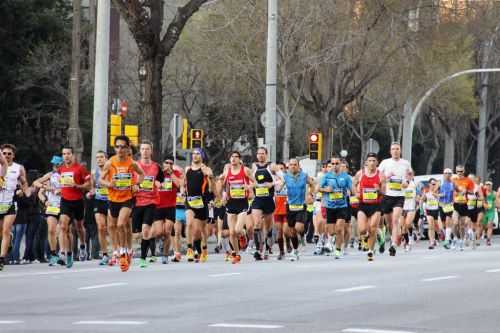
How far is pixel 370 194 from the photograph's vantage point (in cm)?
2555

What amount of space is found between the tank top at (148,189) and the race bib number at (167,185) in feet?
6.83

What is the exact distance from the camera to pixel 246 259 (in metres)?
26.1

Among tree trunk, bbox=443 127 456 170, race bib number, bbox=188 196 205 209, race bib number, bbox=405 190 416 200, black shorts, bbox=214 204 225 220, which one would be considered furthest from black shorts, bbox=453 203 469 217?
tree trunk, bbox=443 127 456 170

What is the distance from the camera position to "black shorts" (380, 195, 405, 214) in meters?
26.3

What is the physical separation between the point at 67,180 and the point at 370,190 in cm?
563

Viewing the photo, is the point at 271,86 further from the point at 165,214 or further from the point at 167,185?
the point at 165,214

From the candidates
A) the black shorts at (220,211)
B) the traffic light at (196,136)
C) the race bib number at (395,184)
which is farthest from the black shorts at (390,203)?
the traffic light at (196,136)

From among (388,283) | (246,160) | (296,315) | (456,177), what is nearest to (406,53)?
(456,177)

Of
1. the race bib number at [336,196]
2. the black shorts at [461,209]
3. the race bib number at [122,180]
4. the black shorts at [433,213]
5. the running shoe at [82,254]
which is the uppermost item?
the race bib number at [122,180]

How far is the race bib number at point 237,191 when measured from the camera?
24.3m

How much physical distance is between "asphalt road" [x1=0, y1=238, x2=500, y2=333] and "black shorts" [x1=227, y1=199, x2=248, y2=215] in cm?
216

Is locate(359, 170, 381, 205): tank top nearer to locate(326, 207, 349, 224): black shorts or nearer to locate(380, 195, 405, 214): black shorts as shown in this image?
locate(380, 195, 405, 214): black shorts

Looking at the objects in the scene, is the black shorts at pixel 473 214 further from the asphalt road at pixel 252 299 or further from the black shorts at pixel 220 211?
the asphalt road at pixel 252 299

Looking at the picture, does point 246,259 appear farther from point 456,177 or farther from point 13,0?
point 13,0
